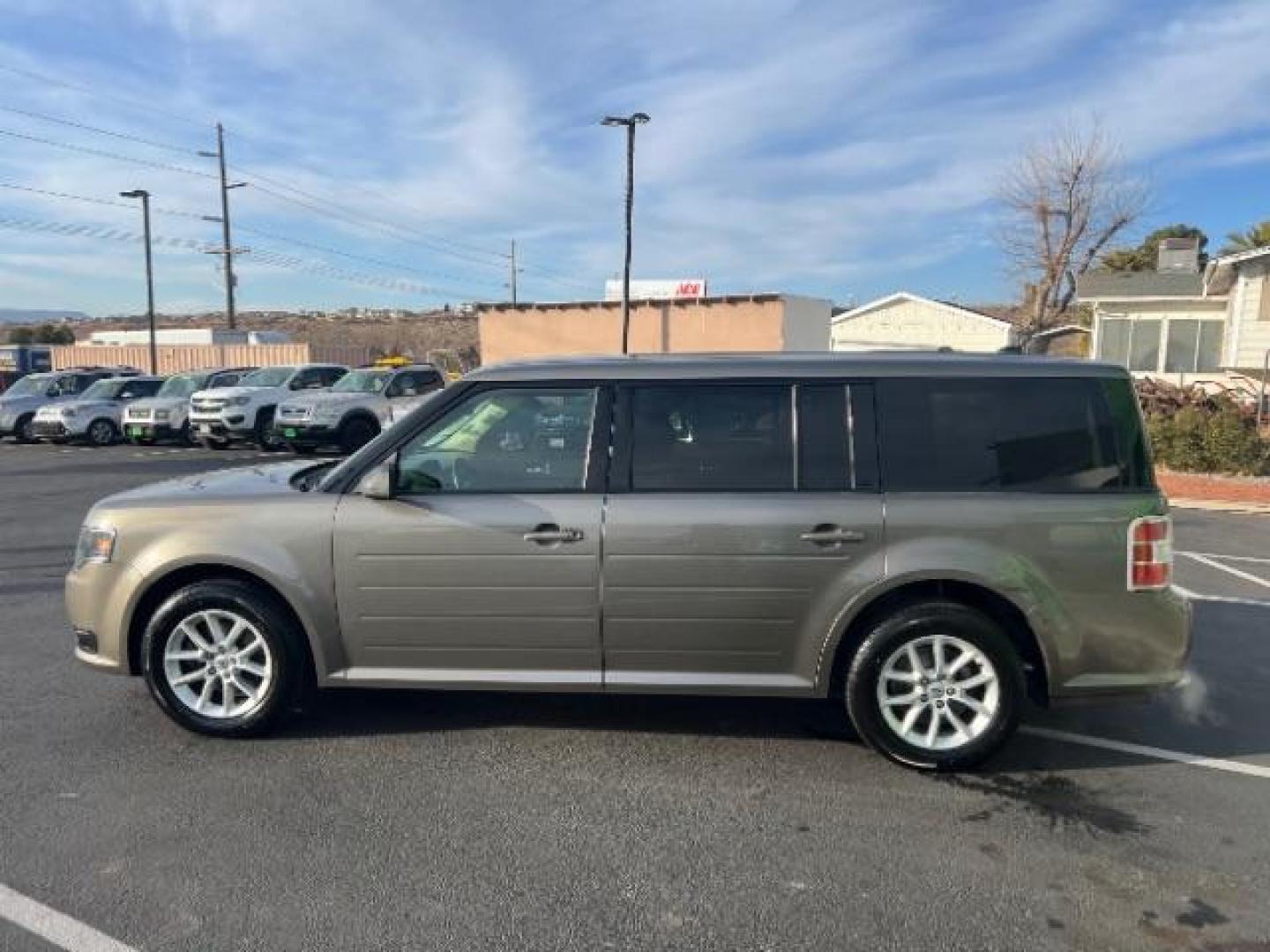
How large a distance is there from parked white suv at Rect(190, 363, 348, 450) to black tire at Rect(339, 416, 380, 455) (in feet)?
5.80

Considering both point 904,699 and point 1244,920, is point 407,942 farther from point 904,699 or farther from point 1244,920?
point 1244,920

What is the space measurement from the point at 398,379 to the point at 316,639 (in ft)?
47.8

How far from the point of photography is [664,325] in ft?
110

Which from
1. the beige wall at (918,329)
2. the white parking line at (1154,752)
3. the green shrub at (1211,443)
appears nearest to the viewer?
the white parking line at (1154,752)

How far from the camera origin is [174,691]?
13.6 feet

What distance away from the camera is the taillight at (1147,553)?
3701mm

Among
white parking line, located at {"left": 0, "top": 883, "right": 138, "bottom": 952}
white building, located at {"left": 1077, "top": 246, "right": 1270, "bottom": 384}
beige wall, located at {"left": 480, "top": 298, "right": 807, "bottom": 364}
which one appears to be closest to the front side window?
white parking line, located at {"left": 0, "top": 883, "right": 138, "bottom": 952}

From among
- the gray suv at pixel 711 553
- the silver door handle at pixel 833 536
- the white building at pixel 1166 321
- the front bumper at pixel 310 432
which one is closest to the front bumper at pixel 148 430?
the front bumper at pixel 310 432

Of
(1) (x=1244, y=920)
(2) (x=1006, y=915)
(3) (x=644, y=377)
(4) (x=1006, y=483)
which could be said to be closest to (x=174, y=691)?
(3) (x=644, y=377)

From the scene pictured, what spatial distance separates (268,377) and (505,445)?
18.2 m

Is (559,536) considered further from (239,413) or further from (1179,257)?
(1179,257)

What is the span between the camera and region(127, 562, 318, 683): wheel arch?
4059mm

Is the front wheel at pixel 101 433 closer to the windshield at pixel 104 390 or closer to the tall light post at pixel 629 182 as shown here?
the windshield at pixel 104 390

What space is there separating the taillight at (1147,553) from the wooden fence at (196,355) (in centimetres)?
4092
